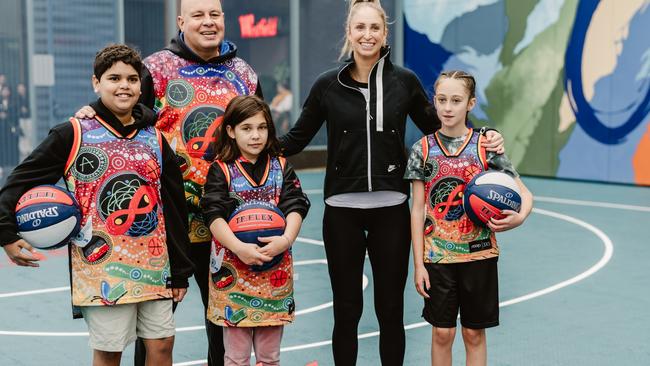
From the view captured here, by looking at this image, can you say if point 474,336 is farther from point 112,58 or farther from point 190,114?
point 112,58

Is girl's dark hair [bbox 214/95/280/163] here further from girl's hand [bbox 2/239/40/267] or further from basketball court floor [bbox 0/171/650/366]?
basketball court floor [bbox 0/171/650/366]

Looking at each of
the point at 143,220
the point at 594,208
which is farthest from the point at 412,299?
the point at 594,208

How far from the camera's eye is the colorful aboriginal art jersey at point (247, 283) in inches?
138

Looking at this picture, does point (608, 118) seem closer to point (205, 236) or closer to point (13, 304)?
point (13, 304)

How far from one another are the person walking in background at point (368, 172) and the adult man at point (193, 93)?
1.23ft

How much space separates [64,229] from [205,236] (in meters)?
0.78

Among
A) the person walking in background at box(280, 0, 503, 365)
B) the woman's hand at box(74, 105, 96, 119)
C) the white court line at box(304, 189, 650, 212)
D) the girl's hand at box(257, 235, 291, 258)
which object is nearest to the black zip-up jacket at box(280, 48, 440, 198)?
the person walking in background at box(280, 0, 503, 365)

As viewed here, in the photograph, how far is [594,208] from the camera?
1070 cm

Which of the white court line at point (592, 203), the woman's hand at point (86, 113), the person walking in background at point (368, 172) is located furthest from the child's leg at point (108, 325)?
the white court line at point (592, 203)

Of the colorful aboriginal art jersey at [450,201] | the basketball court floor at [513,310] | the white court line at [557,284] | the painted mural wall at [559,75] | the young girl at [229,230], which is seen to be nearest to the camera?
the young girl at [229,230]

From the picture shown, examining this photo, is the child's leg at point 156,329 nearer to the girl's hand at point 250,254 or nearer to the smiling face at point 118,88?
the girl's hand at point 250,254

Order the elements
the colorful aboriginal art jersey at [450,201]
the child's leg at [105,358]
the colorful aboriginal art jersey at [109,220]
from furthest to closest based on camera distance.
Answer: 1. the colorful aboriginal art jersey at [450,201]
2. the child's leg at [105,358]
3. the colorful aboriginal art jersey at [109,220]

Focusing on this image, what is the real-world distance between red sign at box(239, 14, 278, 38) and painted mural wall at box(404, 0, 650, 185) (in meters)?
3.10

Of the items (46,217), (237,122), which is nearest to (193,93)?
(237,122)
